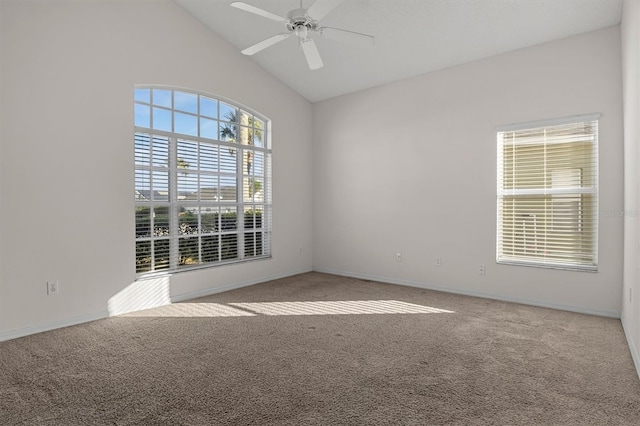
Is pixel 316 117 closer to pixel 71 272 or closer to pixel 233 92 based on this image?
pixel 233 92

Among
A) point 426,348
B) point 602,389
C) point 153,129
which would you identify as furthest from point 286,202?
point 602,389

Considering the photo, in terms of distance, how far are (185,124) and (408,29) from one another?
299 cm

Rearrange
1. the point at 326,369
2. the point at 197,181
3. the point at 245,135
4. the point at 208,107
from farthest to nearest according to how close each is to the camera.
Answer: the point at 245,135, the point at 208,107, the point at 197,181, the point at 326,369

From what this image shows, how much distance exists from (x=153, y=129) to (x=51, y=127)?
3.52ft

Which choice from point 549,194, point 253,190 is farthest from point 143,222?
point 549,194

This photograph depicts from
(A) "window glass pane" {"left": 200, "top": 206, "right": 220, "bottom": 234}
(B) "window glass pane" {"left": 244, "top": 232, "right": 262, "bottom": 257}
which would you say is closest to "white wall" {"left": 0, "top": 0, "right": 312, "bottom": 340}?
(A) "window glass pane" {"left": 200, "top": 206, "right": 220, "bottom": 234}

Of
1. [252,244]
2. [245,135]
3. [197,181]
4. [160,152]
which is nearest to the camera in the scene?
[160,152]

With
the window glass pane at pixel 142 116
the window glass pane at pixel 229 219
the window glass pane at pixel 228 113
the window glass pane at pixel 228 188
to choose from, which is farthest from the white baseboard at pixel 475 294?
the window glass pane at pixel 142 116

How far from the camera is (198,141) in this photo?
4887 mm

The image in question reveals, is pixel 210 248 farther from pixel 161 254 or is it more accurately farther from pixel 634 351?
pixel 634 351

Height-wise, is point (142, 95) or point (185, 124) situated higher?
point (142, 95)

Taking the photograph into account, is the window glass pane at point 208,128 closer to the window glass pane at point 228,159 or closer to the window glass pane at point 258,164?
the window glass pane at point 228,159

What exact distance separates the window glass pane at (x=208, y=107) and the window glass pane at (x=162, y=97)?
0.47 meters

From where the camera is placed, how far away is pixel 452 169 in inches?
192
